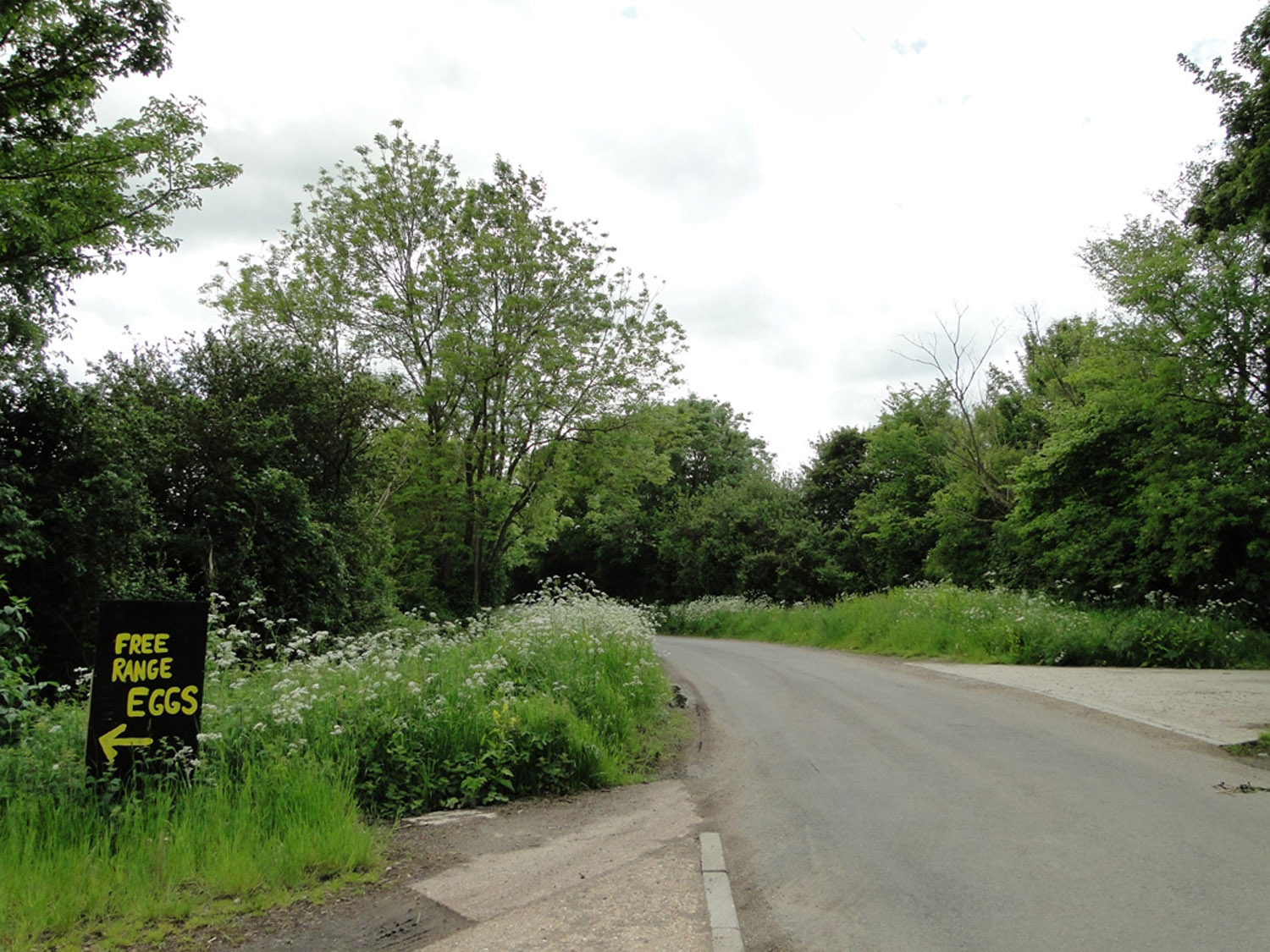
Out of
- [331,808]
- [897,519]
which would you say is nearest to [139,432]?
[331,808]

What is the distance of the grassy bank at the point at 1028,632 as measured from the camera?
15.1 meters

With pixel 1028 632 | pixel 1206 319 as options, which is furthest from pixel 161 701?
pixel 1206 319

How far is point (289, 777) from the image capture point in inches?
221

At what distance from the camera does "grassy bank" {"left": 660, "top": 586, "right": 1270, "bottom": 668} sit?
49.5ft

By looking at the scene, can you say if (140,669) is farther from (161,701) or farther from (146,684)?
(161,701)

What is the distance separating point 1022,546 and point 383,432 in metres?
18.1

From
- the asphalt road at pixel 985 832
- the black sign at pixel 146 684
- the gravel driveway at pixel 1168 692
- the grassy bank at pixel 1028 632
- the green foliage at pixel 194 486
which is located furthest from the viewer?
the grassy bank at pixel 1028 632

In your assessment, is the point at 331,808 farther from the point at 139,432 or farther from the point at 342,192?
the point at 342,192

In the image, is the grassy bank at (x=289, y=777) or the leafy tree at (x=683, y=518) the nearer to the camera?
the grassy bank at (x=289, y=777)

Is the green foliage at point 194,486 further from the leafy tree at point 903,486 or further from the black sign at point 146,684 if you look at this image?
the leafy tree at point 903,486

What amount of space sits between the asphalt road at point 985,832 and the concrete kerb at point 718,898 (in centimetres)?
8

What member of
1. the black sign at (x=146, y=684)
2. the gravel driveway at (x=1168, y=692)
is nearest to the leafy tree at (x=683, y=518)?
the gravel driveway at (x=1168, y=692)

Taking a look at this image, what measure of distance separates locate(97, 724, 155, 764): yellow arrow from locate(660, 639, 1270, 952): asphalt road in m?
4.06

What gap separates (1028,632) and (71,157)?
59.0 ft
